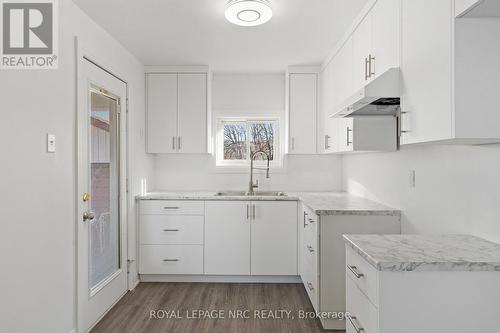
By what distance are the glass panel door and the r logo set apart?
587mm

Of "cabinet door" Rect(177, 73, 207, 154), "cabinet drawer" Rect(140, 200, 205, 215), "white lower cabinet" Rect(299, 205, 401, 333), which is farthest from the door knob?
"white lower cabinet" Rect(299, 205, 401, 333)

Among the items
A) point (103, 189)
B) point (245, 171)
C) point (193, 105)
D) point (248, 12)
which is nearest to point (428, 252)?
point (248, 12)

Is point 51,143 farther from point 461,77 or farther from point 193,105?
point 461,77

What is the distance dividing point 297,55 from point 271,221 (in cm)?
179

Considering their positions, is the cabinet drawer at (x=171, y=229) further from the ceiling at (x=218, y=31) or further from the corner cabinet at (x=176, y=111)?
the ceiling at (x=218, y=31)

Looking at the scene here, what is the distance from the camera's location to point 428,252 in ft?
4.75

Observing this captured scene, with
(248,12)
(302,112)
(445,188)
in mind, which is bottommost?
(445,188)

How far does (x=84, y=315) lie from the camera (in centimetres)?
249

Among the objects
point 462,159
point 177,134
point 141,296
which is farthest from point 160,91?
point 462,159

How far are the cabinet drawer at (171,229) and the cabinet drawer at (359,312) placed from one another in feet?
6.95

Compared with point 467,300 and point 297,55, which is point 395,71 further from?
point 297,55

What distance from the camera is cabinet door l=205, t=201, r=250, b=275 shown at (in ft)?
11.7

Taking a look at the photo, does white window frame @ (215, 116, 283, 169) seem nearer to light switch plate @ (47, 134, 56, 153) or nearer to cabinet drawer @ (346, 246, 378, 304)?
light switch plate @ (47, 134, 56, 153)

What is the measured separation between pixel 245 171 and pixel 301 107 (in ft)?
3.47
